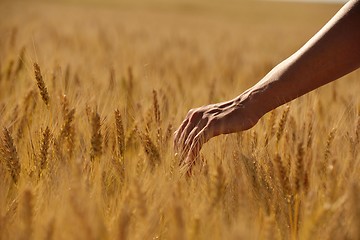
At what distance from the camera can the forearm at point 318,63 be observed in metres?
1.30

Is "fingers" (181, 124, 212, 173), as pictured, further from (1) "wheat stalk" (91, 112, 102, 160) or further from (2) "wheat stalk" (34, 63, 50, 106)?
(2) "wheat stalk" (34, 63, 50, 106)

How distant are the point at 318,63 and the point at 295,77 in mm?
67

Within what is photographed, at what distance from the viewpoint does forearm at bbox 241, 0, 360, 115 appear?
1.30 meters

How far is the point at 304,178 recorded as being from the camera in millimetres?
1037

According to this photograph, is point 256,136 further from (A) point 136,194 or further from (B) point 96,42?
(B) point 96,42

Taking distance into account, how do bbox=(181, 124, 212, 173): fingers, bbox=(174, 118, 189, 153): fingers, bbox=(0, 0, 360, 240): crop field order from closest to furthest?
bbox=(0, 0, 360, 240): crop field < bbox=(181, 124, 212, 173): fingers < bbox=(174, 118, 189, 153): fingers

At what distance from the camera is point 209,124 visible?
4.44 feet

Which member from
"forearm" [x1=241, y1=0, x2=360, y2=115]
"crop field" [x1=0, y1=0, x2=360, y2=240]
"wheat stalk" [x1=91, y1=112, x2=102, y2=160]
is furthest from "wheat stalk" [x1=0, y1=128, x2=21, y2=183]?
"forearm" [x1=241, y1=0, x2=360, y2=115]

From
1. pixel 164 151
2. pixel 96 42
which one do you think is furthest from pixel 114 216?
pixel 96 42

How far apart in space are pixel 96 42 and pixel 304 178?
179 inches

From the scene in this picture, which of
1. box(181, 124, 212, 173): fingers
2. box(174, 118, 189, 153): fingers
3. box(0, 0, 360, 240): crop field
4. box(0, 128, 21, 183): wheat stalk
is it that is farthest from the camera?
box(174, 118, 189, 153): fingers

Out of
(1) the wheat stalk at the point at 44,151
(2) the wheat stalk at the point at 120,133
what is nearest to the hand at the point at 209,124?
(2) the wheat stalk at the point at 120,133

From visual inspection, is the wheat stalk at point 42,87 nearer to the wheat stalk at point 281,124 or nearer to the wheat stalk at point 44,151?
the wheat stalk at point 44,151

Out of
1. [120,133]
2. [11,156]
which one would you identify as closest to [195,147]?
[120,133]
